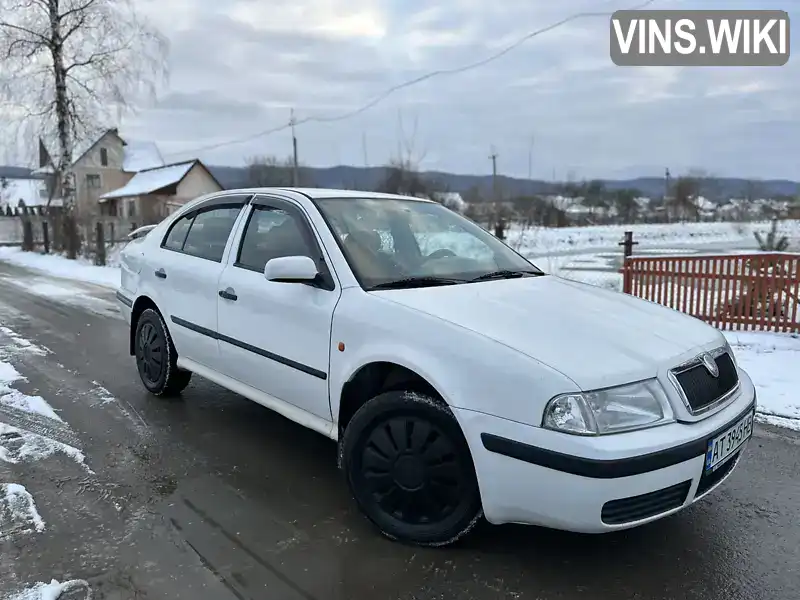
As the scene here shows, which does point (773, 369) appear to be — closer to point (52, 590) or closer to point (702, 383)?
point (702, 383)

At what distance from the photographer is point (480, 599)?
2531 mm

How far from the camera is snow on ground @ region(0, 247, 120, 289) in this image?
14614 millimetres

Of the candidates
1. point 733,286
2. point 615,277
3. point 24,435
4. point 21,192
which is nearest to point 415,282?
point 24,435

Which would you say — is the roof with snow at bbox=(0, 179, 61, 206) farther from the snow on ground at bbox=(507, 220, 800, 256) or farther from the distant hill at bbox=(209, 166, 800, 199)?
the snow on ground at bbox=(507, 220, 800, 256)

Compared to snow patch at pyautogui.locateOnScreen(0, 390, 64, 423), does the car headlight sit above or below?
above

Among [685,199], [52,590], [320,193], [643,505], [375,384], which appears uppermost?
[685,199]

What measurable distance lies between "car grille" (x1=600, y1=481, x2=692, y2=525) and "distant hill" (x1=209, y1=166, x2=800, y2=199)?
31.0ft

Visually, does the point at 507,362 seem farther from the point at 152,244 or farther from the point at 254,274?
the point at 152,244

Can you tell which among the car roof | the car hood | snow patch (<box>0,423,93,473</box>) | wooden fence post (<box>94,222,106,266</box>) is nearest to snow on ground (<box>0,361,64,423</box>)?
snow patch (<box>0,423,93,473</box>)

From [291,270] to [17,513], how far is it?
→ 1839 millimetres

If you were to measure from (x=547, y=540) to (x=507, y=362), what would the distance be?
1.02 meters

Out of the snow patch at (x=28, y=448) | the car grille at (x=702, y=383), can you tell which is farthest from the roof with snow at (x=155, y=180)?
the car grille at (x=702, y=383)

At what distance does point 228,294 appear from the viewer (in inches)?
159

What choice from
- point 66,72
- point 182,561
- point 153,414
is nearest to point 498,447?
point 182,561
